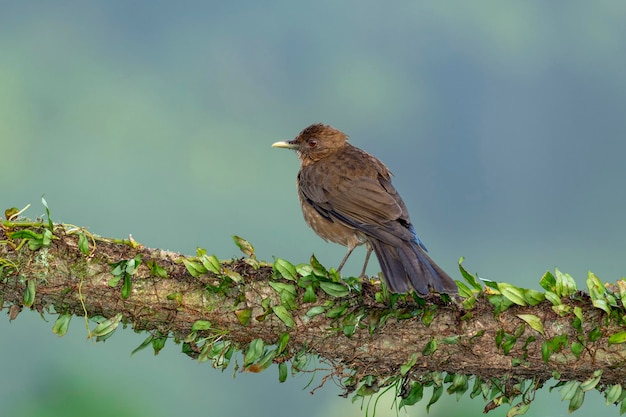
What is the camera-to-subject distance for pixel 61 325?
13.3ft

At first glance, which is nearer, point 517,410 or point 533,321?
point 533,321

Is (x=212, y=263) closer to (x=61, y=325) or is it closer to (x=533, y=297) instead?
(x=61, y=325)

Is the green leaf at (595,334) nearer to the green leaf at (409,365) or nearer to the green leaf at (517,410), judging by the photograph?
the green leaf at (517,410)

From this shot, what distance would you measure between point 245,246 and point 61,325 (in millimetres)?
1080

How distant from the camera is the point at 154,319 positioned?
4.06m

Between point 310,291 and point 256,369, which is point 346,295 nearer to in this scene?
point 310,291

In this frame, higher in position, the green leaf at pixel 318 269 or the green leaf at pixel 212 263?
the green leaf at pixel 318 269

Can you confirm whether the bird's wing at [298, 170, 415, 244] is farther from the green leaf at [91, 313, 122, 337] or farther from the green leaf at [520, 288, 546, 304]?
the green leaf at [91, 313, 122, 337]

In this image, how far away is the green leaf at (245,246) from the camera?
13.7ft

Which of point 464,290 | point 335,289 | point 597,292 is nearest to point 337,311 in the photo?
point 335,289

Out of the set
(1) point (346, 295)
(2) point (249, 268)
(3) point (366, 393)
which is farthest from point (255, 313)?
(3) point (366, 393)

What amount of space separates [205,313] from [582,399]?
2090 mm

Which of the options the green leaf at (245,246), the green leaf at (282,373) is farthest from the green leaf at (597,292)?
the green leaf at (245,246)

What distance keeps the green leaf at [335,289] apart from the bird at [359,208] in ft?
0.76
